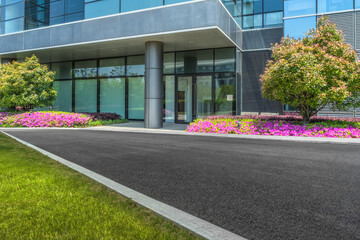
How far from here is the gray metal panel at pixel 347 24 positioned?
16.8 meters

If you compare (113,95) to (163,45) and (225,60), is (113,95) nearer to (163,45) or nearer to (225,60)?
(163,45)

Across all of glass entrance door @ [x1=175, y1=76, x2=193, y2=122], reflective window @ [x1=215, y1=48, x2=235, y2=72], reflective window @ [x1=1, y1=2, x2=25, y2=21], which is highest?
reflective window @ [x1=1, y1=2, x2=25, y2=21]

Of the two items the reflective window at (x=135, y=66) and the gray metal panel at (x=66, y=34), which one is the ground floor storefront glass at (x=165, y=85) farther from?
the gray metal panel at (x=66, y=34)

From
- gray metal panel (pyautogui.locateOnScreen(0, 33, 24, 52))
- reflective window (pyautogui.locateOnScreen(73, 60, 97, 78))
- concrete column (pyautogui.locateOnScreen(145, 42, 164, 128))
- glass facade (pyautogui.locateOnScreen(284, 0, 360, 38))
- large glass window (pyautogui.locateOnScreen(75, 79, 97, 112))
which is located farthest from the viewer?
large glass window (pyautogui.locateOnScreen(75, 79, 97, 112))

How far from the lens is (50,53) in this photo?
64.2ft

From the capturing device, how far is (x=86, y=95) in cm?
2234

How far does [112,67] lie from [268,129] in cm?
1408

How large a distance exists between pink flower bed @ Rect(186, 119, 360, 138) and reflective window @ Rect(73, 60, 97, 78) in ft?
40.2

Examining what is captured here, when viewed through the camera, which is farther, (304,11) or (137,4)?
(304,11)

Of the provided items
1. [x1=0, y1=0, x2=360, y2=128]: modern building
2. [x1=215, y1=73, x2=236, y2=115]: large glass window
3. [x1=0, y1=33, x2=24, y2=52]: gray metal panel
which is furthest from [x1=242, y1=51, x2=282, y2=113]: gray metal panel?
[x1=0, y1=33, x2=24, y2=52]: gray metal panel

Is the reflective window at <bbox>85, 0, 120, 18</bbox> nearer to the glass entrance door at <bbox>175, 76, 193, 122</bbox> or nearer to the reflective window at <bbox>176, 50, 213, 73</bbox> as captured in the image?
the reflective window at <bbox>176, 50, 213, 73</bbox>

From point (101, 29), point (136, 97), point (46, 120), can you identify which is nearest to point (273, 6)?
point (136, 97)

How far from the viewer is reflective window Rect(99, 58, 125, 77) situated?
2066cm

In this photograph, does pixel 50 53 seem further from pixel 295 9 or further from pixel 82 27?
pixel 295 9
